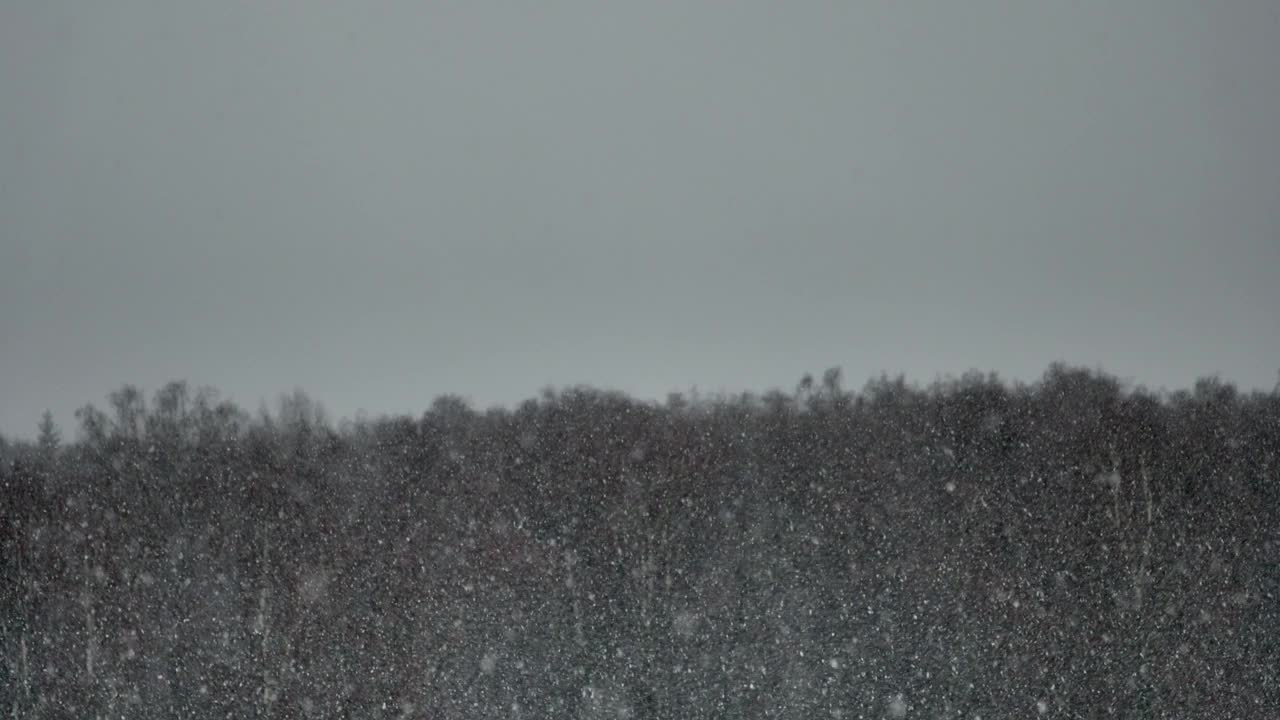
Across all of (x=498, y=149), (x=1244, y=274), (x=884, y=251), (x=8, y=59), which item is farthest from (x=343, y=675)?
(x=1244, y=274)

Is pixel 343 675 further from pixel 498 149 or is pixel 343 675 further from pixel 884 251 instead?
pixel 884 251

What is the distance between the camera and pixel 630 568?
1802 millimetres

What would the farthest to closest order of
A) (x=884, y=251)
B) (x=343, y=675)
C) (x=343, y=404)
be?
(x=884, y=251)
(x=343, y=404)
(x=343, y=675)

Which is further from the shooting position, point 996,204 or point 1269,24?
point 1269,24

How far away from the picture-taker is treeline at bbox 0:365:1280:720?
5.83ft

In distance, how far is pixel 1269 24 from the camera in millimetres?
2480

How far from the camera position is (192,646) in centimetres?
178

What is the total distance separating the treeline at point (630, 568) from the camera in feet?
5.83

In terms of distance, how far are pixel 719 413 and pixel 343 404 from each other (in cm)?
66

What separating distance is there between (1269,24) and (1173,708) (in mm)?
1574

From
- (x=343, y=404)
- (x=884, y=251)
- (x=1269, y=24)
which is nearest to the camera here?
(x=343, y=404)

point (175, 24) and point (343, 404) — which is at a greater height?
point (175, 24)

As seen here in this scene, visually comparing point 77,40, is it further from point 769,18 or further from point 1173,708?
point 1173,708

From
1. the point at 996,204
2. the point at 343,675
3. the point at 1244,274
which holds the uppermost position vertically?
the point at 996,204
